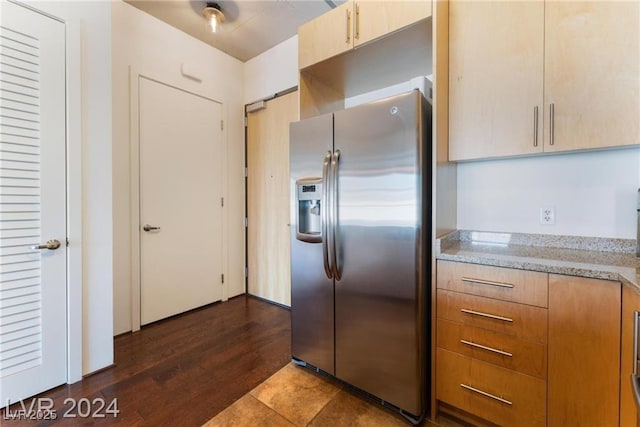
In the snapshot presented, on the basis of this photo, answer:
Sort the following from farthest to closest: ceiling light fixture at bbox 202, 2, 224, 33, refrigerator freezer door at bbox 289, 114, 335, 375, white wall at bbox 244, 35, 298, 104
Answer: white wall at bbox 244, 35, 298, 104, ceiling light fixture at bbox 202, 2, 224, 33, refrigerator freezer door at bbox 289, 114, 335, 375

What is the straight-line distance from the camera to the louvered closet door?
154cm

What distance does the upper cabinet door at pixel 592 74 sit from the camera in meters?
1.27

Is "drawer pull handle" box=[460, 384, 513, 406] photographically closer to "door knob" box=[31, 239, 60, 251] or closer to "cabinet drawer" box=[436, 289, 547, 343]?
"cabinet drawer" box=[436, 289, 547, 343]

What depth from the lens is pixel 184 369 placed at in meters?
1.97

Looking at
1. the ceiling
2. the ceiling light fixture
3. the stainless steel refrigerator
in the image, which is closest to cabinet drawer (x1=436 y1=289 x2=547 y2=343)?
the stainless steel refrigerator

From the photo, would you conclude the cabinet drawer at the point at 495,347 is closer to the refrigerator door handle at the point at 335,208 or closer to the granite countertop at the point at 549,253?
the granite countertop at the point at 549,253

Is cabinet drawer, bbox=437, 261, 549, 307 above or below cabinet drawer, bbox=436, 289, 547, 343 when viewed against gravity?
above

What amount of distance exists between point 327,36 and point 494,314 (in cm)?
199

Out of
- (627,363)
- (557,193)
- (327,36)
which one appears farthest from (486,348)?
(327,36)

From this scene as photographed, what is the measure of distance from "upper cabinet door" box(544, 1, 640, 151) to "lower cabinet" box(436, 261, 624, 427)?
727 mm

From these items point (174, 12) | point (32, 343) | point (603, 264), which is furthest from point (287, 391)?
point (174, 12)

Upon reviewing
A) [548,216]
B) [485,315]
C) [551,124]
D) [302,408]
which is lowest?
[302,408]

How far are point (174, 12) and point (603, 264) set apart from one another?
3.48 m

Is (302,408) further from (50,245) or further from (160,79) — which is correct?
(160,79)
